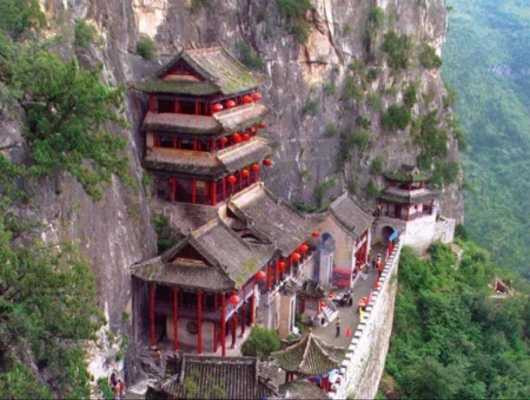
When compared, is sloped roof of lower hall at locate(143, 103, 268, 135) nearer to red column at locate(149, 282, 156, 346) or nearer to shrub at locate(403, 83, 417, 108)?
red column at locate(149, 282, 156, 346)

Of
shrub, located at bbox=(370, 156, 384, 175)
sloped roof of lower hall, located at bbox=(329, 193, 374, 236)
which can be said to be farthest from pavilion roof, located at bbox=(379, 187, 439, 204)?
shrub, located at bbox=(370, 156, 384, 175)

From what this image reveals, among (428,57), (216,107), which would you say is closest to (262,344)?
(216,107)

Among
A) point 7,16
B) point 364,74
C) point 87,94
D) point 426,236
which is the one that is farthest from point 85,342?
point 364,74

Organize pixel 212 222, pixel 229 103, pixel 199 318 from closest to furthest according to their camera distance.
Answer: pixel 199 318 → pixel 212 222 → pixel 229 103

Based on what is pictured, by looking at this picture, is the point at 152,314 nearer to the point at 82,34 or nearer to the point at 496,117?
the point at 82,34

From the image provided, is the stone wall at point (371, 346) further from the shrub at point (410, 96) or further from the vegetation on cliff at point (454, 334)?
the shrub at point (410, 96)

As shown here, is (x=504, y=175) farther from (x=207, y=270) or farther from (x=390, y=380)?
(x=207, y=270)
